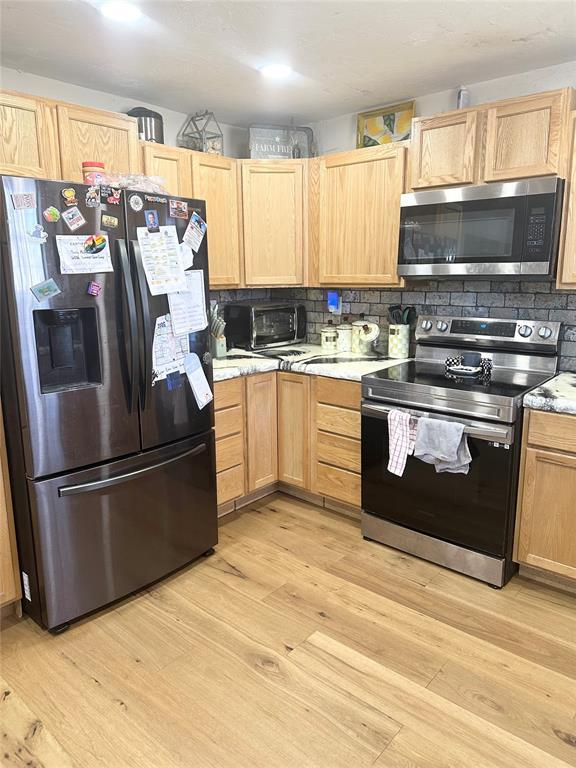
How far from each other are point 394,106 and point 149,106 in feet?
4.80

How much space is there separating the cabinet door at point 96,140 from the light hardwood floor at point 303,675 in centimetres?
203

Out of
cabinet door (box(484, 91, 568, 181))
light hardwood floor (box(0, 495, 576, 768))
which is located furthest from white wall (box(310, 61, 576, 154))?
light hardwood floor (box(0, 495, 576, 768))

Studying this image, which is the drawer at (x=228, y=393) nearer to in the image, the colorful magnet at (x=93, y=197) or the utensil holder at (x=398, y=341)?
the utensil holder at (x=398, y=341)

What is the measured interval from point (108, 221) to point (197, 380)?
0.79m

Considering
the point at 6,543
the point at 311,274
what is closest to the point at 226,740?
the point at 6,543

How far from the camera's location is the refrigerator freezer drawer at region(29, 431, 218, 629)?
6.64ft

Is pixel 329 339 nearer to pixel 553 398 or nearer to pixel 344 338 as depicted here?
pixel 344 338

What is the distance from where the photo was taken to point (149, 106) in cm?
313

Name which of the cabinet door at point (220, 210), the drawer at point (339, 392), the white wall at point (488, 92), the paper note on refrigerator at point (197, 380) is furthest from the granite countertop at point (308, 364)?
the white wall at point (488, 92)

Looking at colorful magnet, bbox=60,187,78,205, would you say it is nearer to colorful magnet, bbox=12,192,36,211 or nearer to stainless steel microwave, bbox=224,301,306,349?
colorful magnet, bbox=12,192,36,211

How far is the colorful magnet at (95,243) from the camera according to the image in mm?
1967

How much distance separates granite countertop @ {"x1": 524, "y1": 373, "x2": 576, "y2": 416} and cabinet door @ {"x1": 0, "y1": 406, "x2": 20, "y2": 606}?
6.99ft

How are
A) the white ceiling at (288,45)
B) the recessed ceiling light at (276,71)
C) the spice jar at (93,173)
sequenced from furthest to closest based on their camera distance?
the recessed ceiling light at (276,71), the spice jar at (93,173), the white ceiling at (288,45)

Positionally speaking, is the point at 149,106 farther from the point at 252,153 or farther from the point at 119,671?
the point at 119,671
